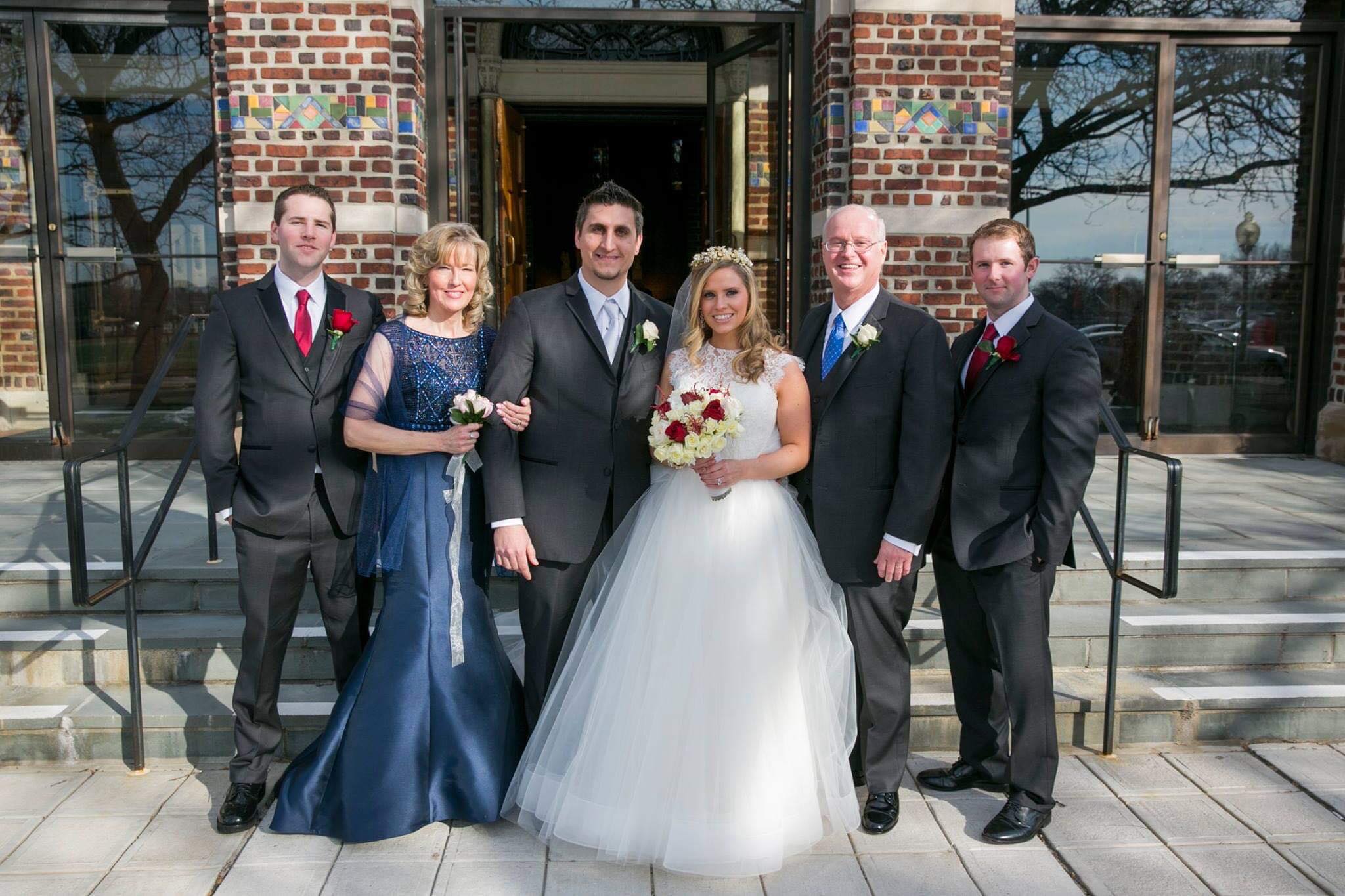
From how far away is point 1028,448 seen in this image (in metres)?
3.46

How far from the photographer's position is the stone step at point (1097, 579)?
192 inches

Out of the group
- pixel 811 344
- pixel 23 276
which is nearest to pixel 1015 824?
pixel 811 344

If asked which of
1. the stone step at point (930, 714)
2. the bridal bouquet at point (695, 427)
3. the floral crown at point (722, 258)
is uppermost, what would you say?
the floral crown at point (722, 258)

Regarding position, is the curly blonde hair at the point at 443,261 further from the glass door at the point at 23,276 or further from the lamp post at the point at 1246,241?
the lamp post at the point at 1246,241

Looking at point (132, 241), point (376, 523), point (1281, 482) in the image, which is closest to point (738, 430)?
point (376, 523)

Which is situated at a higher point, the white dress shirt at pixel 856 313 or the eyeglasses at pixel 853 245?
the eyeglasses at pixel 853 245

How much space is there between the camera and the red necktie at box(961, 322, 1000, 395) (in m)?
3.55

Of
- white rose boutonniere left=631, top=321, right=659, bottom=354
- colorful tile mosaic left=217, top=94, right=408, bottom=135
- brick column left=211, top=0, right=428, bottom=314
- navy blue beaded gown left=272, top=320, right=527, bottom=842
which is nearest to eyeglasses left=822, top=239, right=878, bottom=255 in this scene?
white rose boutonniere left=631, top=321, right=659, bottom=354

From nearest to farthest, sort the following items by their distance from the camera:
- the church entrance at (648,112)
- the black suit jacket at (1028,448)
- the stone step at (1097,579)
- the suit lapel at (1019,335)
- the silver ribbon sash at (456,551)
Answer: the black suit jacket at (1028,448) → the suit lapel at (1019,335) → the silver ribbon sash at (456,551) → the stone step at (1097,579) → the church entrance at (648,112)

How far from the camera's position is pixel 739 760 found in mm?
3223

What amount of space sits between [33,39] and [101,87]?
53cm

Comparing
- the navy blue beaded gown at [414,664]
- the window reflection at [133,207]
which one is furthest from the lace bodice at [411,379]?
the window reflection at [133,207]

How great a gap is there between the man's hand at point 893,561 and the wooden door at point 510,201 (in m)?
5.15

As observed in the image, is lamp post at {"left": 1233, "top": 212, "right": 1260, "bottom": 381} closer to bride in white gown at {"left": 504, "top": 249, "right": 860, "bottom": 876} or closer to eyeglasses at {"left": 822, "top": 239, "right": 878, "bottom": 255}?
eyeglasses at {"left": 822, "top": 239, "right": 878, "bottom": 255}
